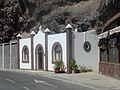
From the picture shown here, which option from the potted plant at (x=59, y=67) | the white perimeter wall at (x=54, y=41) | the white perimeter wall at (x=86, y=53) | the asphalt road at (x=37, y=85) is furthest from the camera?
the white perimeter wall at (x=54, y=41)

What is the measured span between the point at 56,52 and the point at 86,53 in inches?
156

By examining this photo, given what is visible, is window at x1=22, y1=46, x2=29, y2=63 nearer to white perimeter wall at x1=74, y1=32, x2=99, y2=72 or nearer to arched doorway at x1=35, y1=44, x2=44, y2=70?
arched doorway at x1=35, y1=44, x2=44, y2=70

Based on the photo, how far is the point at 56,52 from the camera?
3462 cm

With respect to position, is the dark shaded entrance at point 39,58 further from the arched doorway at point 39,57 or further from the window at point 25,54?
the window at point 25,54

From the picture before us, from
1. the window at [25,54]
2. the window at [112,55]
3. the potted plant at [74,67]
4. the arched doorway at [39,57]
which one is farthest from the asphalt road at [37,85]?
the window at [25,54]

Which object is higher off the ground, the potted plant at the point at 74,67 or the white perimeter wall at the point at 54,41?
the white perimeter wall at the point at 54,41

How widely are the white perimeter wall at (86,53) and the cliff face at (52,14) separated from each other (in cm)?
1084

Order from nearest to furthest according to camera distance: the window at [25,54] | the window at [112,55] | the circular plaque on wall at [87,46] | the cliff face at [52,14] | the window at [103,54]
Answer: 1. the window at [112,55]
2. the window at [103,54]
3. the circular plaque on wall at [87,46]
4. the window at [25,54]
5. the cliff face at [52,14]

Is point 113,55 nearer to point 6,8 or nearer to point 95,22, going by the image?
point 95,22

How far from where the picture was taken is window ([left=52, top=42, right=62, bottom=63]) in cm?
3380

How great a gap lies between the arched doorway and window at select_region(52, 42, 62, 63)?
2784 mm

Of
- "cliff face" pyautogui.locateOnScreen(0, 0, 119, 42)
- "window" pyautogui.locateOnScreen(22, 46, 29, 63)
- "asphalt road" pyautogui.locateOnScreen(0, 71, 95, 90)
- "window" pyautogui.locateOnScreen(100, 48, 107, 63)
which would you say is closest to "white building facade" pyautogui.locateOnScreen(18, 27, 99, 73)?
"window" pyautogui.locateOnScreen(22, 46, 29, 63)

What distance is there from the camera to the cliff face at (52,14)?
4817 centimetres

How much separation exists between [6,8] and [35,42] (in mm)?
29501
